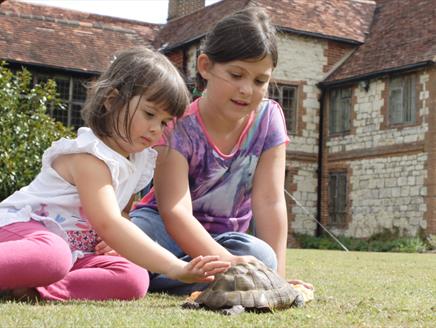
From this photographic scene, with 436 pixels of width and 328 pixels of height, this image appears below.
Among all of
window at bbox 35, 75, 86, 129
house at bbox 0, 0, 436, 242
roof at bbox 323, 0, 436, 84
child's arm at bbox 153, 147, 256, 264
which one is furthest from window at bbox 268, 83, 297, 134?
child's arm at bbox 153, 147, 256, 264

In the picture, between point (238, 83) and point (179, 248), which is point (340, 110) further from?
point (238, 83)

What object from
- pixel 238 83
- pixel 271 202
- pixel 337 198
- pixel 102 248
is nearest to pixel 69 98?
pixel 337 198

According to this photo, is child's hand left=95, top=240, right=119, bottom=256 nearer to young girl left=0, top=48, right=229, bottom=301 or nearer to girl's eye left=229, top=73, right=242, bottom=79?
young girl left=0, top=48, right=229, bottom=301

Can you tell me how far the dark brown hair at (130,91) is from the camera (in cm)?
423

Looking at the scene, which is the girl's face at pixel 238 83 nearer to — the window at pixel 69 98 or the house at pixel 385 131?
the house at pixel 385 131

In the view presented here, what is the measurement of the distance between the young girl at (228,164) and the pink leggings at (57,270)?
35 centimetres

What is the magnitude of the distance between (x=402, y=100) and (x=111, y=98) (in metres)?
20.0

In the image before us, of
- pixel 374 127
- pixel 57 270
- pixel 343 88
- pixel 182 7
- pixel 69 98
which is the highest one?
pixel 182 7

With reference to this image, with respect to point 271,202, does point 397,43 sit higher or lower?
higher

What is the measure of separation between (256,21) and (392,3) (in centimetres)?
2360

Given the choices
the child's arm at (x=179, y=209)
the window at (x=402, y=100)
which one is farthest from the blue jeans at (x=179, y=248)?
the window at (x=402, y=100)

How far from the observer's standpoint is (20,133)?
14.8m

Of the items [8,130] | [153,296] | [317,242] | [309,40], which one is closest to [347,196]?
[317,242]

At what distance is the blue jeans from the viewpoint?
185 inches
